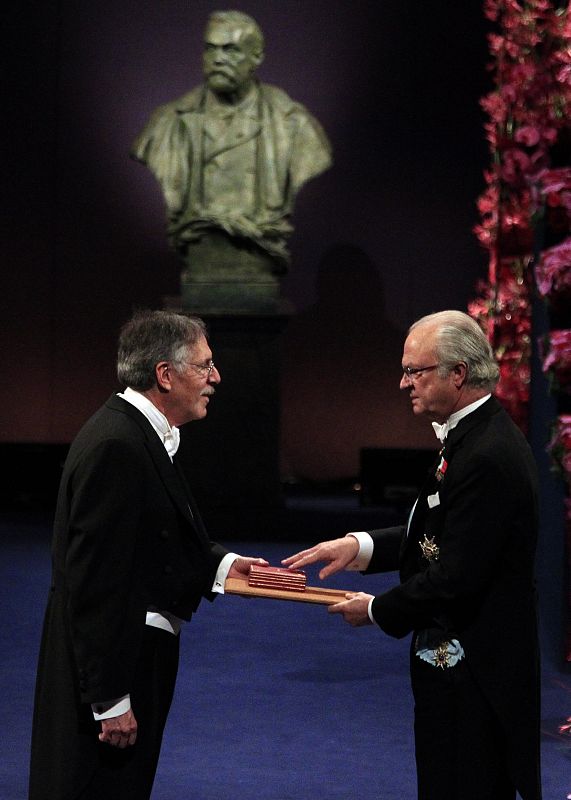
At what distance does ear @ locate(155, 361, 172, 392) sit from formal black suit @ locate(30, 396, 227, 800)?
2.7 inches

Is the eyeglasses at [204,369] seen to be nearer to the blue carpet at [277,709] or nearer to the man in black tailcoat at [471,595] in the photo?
the man in black tailcoat at [471,595]

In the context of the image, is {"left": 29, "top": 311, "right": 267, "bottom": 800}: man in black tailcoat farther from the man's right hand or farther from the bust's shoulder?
the bust's shoulder

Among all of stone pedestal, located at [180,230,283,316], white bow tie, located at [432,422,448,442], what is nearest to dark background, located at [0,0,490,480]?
stone pedestal, located at [180,230,283,316]

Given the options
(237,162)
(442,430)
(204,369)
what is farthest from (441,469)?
(237,162)

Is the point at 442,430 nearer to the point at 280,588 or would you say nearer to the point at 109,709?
the point at 280,588

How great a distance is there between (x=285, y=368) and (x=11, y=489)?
226 centimetres

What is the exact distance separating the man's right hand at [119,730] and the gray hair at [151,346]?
585mm

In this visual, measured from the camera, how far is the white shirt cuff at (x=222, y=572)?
287 centimetres

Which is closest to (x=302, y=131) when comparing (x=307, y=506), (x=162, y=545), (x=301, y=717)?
(x=307, y=506)

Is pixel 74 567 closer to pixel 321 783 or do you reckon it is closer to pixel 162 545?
pixel 162 545

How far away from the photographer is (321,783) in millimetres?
3961

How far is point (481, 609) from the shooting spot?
2592 mm

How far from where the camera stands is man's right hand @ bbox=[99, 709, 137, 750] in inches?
99.7

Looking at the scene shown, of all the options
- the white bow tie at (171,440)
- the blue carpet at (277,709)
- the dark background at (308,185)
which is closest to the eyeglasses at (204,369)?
the white bow tie at (171,440)
